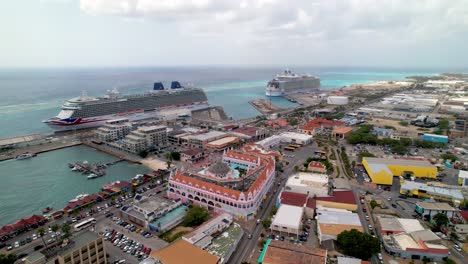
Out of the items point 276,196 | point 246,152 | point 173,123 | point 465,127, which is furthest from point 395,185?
point 173,123

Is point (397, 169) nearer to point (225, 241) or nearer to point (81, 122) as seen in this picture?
point (225, 241)

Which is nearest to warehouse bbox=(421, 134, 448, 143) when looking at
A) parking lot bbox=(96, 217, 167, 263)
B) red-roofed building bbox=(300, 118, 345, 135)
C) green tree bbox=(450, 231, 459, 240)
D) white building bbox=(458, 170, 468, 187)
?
red-roofed building bbox=(300, 118, 345, 135)

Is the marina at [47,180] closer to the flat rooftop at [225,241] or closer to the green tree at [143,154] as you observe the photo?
the green tree at [143,154]

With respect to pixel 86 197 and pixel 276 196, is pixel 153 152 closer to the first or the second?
pixel 86 197

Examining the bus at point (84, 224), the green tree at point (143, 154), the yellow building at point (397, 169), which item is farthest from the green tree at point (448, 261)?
the green tree at point (143, 154)

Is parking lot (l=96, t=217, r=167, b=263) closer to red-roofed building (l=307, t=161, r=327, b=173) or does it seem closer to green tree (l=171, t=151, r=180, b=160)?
green tree (l=171, t=151, r=180, b=160)

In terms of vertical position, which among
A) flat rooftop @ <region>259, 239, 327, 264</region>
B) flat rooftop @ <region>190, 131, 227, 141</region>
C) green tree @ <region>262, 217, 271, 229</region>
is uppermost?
flat rooftop @ <region>190, 131, 227, 141</region>
